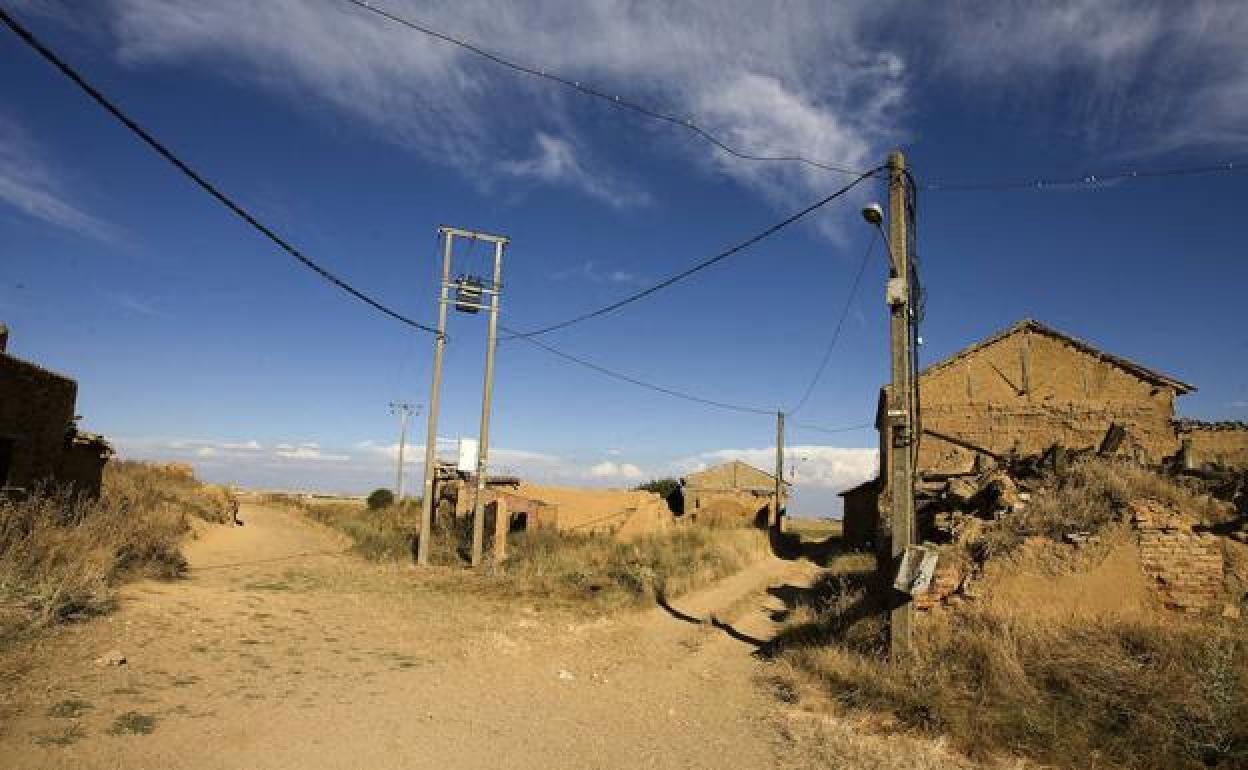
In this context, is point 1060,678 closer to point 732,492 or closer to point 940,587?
point 940,587

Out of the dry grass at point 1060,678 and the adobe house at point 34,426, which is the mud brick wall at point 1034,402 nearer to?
the dry grass at point 1060,678

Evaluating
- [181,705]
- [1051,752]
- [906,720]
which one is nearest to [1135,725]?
[1051,752]

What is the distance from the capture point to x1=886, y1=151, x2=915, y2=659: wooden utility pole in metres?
8.75

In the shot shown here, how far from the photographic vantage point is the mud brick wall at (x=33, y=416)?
1280 cm

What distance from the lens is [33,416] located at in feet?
44.5

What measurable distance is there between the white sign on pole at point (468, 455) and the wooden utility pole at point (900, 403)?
42.3ft

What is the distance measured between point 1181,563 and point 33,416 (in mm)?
17992

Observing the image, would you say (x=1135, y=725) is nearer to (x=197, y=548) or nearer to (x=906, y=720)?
(x=906, y=720)

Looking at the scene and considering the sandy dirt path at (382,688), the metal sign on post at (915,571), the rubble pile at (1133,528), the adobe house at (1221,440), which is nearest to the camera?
the sandy dirt path at (382,688)

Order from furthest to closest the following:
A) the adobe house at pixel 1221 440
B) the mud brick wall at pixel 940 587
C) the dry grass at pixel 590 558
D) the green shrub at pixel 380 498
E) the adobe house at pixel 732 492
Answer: the green shrub at pixel 380 498 → the adobe house at pixel 732 492 → the adobe house at pixel 1221 440 → the dry grass at pixel 590 558 → the mud brick wall at pixel 940 587

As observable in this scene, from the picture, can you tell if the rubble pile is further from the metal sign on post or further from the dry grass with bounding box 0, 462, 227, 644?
the dry grass with bounding box 0, 462, 227, 644

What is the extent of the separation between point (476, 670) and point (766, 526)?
3143cm

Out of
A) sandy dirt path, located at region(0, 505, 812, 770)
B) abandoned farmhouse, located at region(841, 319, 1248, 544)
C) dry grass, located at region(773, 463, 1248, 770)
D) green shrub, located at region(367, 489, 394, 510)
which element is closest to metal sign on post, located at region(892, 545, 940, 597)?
dry grass, located at region(773, 463, 1248, 770)

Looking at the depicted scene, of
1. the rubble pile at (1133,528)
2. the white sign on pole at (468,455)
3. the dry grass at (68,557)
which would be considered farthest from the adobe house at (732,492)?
the dry grass at (68,557)
